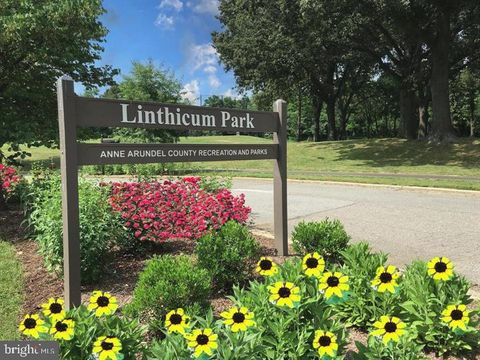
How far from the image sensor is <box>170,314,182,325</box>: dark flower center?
7.96 ft

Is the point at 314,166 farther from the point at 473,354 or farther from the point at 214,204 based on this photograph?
the point at 473,354

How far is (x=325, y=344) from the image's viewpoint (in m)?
2.33

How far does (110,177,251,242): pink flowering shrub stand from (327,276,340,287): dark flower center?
298 cm

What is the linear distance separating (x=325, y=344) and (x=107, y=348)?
3.60 ft

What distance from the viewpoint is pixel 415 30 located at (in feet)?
66.6

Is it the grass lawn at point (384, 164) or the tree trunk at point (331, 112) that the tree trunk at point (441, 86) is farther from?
the tree trunk at point (331, 112)

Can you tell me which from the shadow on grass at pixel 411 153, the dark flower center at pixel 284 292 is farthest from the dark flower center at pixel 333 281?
the shadow on grass at pixel 411 153

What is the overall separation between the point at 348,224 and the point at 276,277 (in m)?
5.15

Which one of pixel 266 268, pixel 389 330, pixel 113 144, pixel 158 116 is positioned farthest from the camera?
pixel 158 116

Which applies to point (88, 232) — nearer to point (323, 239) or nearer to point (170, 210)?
point (170, 210)

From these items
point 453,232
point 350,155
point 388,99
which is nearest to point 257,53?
point 350,155

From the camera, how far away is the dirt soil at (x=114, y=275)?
406 cm

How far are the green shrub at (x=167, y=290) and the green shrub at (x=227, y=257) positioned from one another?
467mm

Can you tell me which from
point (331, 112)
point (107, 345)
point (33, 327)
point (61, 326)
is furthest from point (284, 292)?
point (331, 112)
